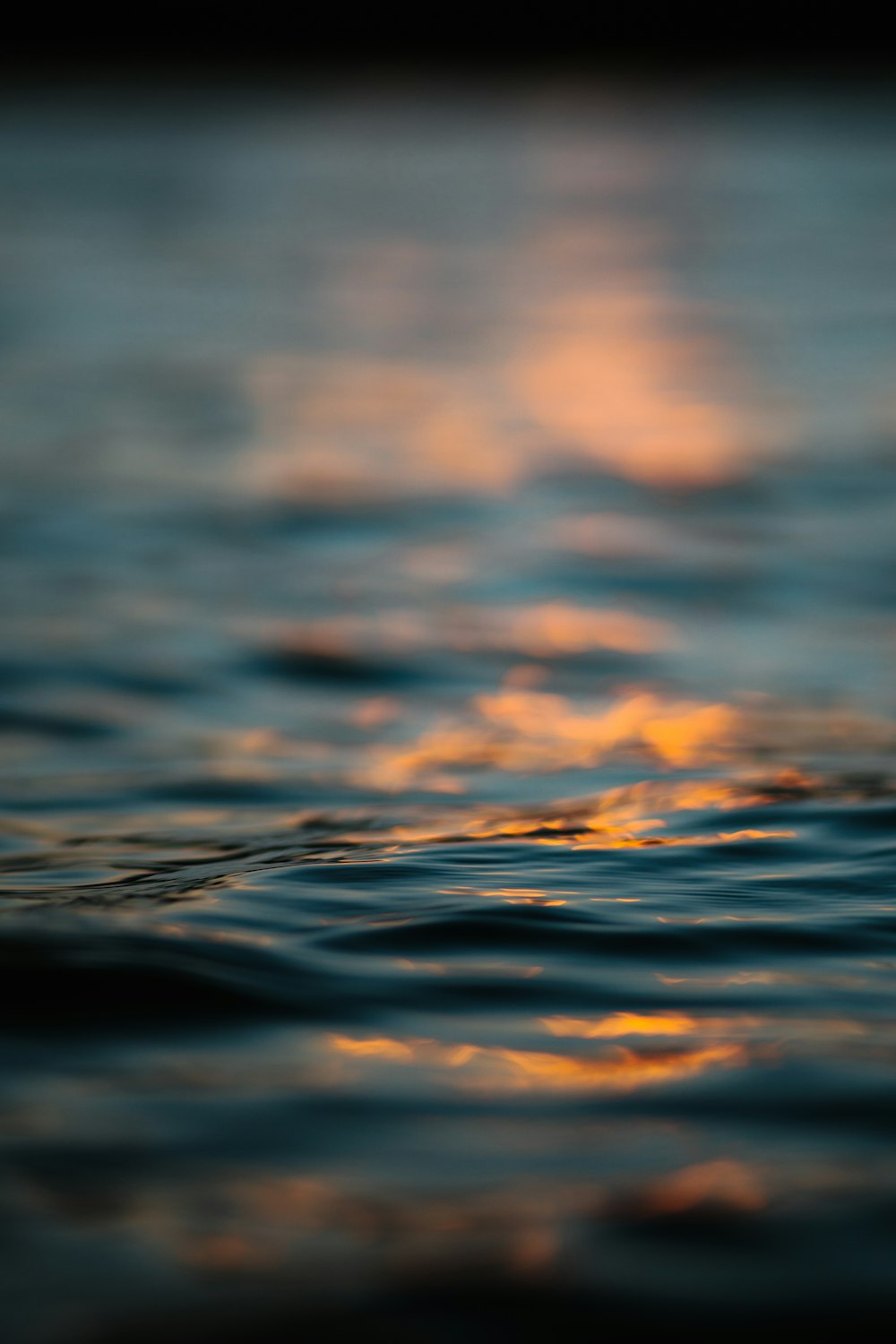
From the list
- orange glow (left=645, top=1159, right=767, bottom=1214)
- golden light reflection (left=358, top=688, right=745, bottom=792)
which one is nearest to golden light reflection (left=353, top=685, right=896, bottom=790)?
golden light reflection (left=358, top=688, right=745, bottom=792)

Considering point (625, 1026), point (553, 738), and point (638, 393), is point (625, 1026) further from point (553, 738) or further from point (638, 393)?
point (638, 393)

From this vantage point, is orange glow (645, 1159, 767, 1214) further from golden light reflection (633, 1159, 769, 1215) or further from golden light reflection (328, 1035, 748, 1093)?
golden light reflection (328, 1035, 748, 1093)

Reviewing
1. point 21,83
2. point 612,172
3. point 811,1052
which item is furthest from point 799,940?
point 21,83

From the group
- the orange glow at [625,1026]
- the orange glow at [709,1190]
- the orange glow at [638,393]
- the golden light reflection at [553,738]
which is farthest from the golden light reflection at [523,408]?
the orange glow at [709,1190]

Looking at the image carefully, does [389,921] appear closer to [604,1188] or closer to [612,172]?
[604,1188]

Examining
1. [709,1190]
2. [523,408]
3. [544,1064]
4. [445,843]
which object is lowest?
[709,1190]

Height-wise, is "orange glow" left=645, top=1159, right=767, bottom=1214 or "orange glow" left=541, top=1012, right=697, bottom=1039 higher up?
"orange glow" left=541, top=1012, right=697, bottom=1039

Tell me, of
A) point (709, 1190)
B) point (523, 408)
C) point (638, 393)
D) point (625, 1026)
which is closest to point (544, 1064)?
point (625, 1026)

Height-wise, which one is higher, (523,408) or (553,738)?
(523,408)

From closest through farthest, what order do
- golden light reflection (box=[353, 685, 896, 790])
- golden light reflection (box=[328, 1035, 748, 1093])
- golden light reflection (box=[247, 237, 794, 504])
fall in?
golden light reflection (box=[328, 1035, 748, 1093]), golden light reflection (box=[353, 685, 896, 790]), golden light reflection (box=[247, 237, 794, 504])
